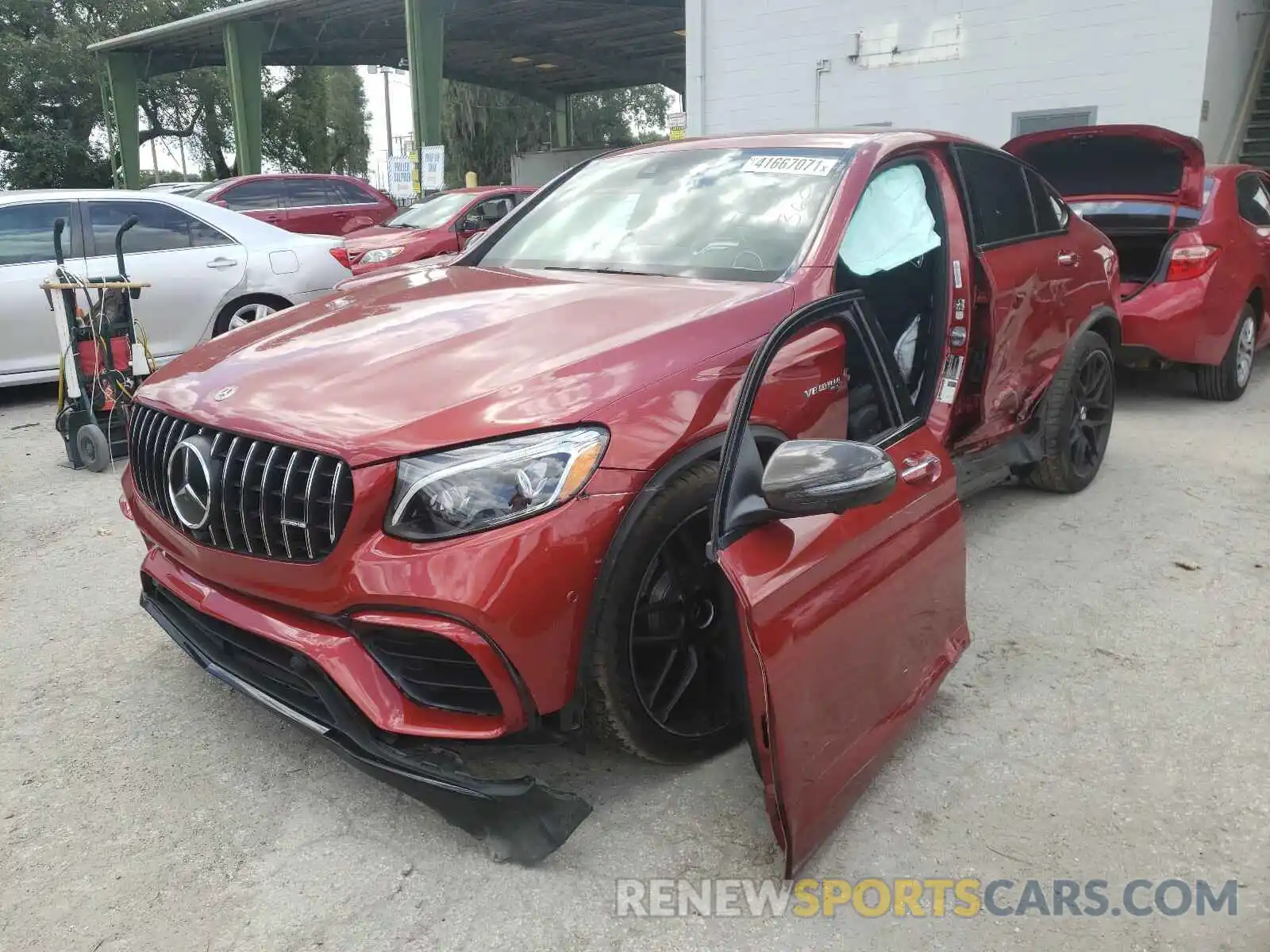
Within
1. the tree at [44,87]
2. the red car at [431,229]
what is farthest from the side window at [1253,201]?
the tree at [44,87]

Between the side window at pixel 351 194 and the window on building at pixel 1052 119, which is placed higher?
the window on building at pixel 1052 119

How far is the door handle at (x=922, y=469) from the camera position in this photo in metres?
2.38

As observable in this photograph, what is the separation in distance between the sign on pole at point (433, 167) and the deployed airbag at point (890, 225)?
41.9 ft

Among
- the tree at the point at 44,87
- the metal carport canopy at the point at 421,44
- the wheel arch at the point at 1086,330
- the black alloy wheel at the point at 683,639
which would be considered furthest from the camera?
the tree at the point at 44,87

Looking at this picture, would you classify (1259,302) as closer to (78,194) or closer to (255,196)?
(78,194)

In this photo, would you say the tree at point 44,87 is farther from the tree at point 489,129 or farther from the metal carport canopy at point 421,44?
the tree at point 489,129

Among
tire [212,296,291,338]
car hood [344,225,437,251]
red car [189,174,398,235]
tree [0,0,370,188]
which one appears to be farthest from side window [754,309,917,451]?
tree [0,0,370,188]

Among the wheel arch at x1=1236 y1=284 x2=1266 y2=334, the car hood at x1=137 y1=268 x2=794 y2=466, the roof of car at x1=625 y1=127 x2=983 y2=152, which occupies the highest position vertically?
the roof of car at x1=625 y1=127 x2=983 y2=152

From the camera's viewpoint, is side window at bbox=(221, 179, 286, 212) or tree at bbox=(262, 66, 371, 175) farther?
tree at bbox=(262, 66, 371, 175)

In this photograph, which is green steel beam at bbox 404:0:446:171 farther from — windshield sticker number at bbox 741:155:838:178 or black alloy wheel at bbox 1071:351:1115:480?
windshield sticker number at bbox 741:155:838:178

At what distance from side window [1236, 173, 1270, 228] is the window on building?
15.0ft

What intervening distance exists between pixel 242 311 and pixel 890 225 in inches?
213

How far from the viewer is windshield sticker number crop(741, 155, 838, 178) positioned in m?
3.19

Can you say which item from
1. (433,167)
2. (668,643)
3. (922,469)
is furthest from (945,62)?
(668,643)
